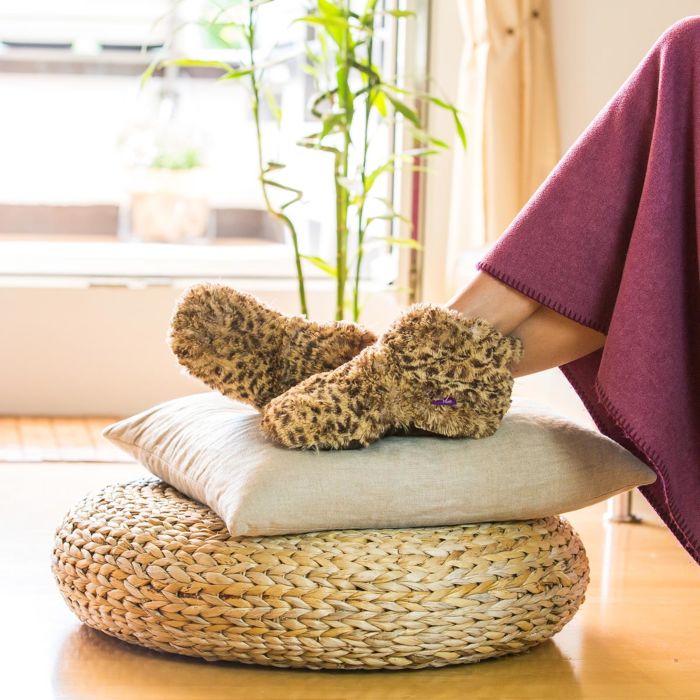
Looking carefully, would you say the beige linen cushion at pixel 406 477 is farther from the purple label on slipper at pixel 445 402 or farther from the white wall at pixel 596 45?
the white wall at pixel 596 45

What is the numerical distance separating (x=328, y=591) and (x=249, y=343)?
1.31 feet

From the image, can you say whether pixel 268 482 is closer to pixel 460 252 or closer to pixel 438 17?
pixel 460 252

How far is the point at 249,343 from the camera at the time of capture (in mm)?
1699

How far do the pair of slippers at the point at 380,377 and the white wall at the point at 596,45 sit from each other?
1.70 metres

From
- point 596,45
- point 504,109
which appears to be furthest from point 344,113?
point 596,45

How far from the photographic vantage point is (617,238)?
160 centimetres

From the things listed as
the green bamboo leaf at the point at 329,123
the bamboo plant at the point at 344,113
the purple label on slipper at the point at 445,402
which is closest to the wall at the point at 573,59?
the bamboo plant at the point at 344,113

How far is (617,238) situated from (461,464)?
1.22ft

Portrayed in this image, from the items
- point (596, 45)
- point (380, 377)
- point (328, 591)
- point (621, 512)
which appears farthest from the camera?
point (596, 45)

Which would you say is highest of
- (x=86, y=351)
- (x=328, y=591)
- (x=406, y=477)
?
(x=406, y=477)

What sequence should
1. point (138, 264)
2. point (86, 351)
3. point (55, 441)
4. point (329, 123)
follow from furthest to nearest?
point (138, 264)
point (86, 351)
point (55, 441)
point (329, 123)

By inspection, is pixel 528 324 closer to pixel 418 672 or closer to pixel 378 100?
pixel 418 672

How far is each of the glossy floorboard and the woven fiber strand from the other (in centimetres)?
3

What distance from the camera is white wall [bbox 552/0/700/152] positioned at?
3.06 metres
